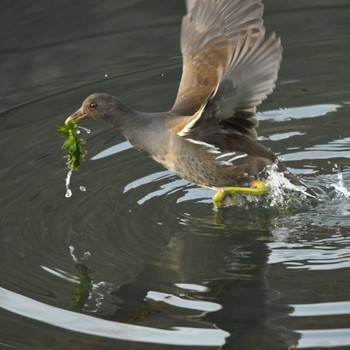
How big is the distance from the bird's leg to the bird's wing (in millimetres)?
370

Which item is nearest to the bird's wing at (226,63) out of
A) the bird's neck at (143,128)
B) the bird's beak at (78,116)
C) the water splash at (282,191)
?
the bird's neck at (143,128)

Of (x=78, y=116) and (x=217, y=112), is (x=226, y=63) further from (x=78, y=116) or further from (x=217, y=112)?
(x=78, y=116)

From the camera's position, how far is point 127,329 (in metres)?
5.37

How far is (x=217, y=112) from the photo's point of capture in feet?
21.5

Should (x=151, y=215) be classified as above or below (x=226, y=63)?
below

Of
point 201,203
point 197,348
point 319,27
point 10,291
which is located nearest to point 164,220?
point 201,203

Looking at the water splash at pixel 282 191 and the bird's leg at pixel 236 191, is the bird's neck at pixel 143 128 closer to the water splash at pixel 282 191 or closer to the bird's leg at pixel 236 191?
the bird's leg at pixel 236 191

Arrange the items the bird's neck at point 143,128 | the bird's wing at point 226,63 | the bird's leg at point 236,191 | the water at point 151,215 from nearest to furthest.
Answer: the water at point 151,215 < the bird's wing at point 226,63 < the bird's neck at point 143,128 < the bird's leg at point 236,191

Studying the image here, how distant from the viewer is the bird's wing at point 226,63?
6355 millimetres

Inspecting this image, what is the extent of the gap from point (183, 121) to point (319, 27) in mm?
3842

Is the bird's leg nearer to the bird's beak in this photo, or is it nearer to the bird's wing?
the bird's wing

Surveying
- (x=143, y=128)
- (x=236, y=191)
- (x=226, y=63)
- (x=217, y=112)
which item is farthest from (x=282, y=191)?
(x=226, y=63)

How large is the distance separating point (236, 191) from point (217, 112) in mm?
759

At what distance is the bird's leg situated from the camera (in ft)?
23.2
